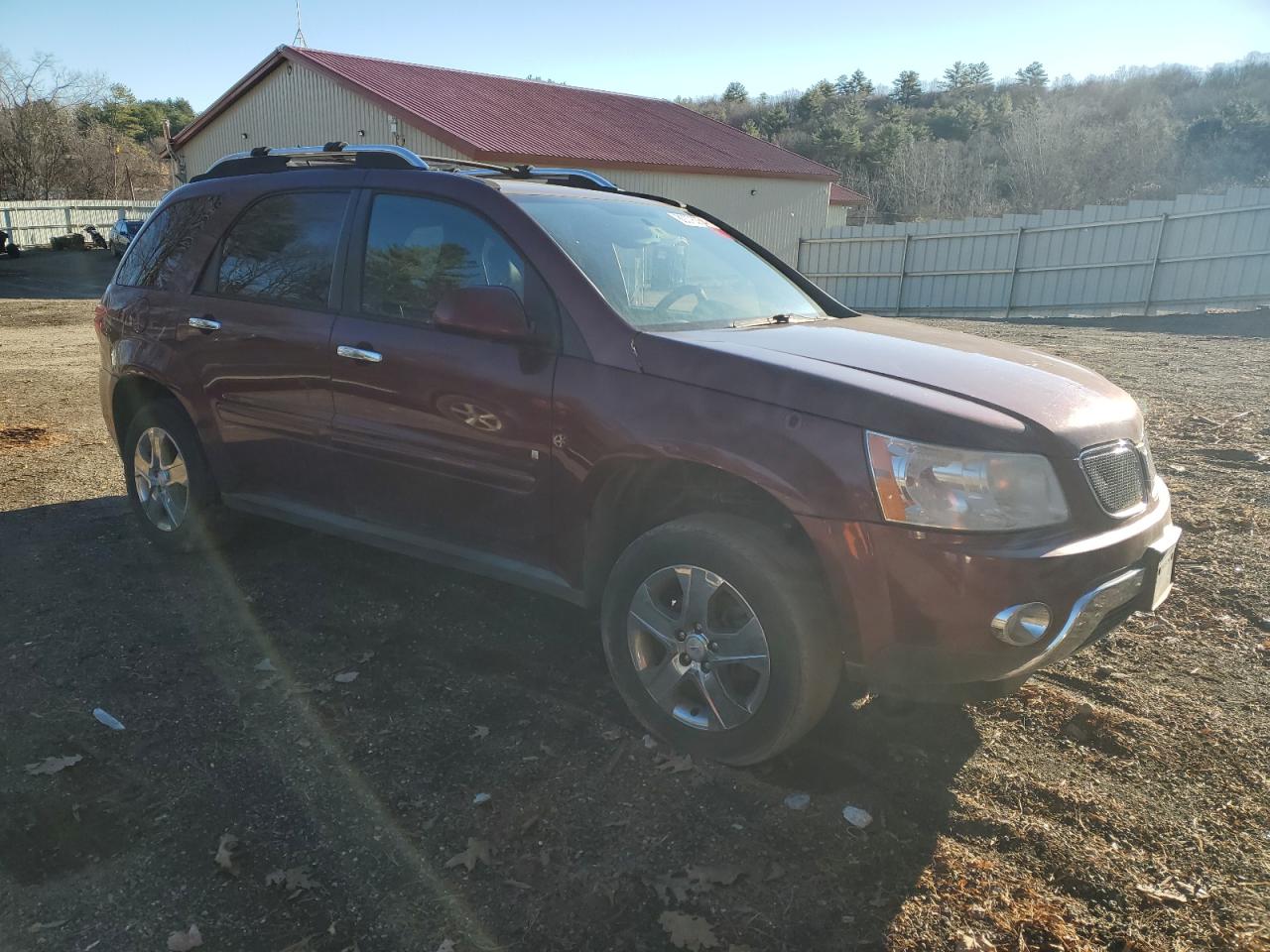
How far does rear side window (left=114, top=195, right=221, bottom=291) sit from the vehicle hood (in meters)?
2.81

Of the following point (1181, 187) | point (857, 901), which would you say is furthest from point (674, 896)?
point (1181, 187)

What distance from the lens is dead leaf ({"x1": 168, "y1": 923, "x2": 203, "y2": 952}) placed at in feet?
7.38

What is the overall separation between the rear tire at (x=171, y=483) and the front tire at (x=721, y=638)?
8.59 ft

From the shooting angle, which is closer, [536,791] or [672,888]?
[672,888]

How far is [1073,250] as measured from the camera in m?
19.0

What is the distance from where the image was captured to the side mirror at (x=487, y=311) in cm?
317

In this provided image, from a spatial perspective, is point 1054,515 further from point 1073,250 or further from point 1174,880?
point 1073,250

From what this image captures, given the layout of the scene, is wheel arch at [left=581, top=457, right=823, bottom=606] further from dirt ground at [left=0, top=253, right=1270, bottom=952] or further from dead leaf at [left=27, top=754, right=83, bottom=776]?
dead leaf at [left=27, top=754, right=83, bottom=776]

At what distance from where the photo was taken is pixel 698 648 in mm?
2936

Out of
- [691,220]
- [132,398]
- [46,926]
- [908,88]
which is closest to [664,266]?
[691,220]

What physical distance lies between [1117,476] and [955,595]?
78cm

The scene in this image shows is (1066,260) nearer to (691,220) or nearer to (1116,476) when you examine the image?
(691,220)

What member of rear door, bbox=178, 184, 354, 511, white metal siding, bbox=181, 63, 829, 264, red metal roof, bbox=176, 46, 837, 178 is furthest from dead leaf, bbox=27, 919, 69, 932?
white metal siding, bbox=181, 63, 829, 264

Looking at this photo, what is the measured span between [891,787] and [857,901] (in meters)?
→ 0.56
